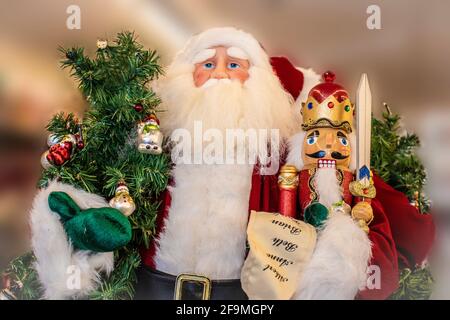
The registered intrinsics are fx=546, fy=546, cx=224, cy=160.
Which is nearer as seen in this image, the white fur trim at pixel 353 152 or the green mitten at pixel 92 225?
the green mitten at pixel 92 225

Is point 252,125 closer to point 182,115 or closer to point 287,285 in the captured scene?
point 182,115

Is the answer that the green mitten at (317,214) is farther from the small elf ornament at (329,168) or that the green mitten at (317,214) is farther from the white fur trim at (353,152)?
the white fur trim at (353,152)

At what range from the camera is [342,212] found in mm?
1091

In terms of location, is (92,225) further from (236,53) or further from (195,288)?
(236,53)

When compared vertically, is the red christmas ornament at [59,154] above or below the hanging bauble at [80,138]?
below

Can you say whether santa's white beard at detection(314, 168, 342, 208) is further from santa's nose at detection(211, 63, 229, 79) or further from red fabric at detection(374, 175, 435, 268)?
santa's nose at detection(211, 63, 229, 79)

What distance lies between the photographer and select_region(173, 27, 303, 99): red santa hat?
1.30 meters

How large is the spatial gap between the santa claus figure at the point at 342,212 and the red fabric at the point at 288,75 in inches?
7.9

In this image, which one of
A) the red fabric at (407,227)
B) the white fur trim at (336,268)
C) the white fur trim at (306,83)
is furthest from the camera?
the white fur trim at (306,83)

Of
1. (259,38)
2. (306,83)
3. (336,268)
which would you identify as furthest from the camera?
(259,38)

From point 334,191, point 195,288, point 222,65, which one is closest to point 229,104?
point 222,65

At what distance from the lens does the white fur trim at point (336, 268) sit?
39.3 inches

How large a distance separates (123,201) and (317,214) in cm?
39

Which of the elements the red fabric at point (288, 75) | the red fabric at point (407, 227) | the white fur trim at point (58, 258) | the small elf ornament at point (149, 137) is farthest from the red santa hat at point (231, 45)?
the white fur trim at point (58, 258)
